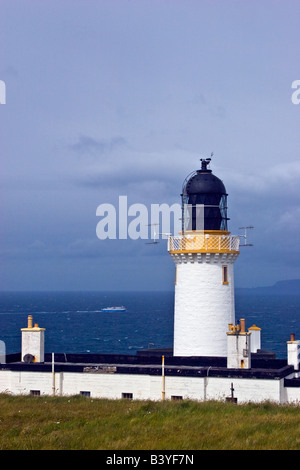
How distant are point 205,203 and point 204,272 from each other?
9.80 feet

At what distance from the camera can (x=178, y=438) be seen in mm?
16141

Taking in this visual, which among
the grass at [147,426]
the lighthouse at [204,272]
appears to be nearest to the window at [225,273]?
the lighthouse at [204,272]

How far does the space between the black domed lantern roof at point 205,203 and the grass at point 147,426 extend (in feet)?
32.2

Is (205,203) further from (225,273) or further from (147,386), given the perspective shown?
(147,386)

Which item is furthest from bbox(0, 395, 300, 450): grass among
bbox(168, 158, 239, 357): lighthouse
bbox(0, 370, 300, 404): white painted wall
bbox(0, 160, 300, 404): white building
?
bbox(168, 158, 239, 357): lighthouse

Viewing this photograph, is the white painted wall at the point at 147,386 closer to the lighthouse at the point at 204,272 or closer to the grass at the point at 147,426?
the grass at the point at 147,426

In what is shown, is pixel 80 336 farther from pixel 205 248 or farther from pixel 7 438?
pixel 7 438

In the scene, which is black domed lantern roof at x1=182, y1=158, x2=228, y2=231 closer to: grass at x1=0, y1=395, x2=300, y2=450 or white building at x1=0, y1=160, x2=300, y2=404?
white building at x1=0, y1=160, x2=300, y2=404

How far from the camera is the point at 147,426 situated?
17.7m

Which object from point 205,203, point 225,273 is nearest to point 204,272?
point 225,273

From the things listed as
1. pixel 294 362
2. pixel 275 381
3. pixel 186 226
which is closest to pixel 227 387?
pixel 275 381

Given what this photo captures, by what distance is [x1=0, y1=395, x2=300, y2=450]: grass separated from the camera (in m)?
15.7

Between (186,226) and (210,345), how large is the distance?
16.9ft

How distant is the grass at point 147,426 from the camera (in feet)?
51.6
